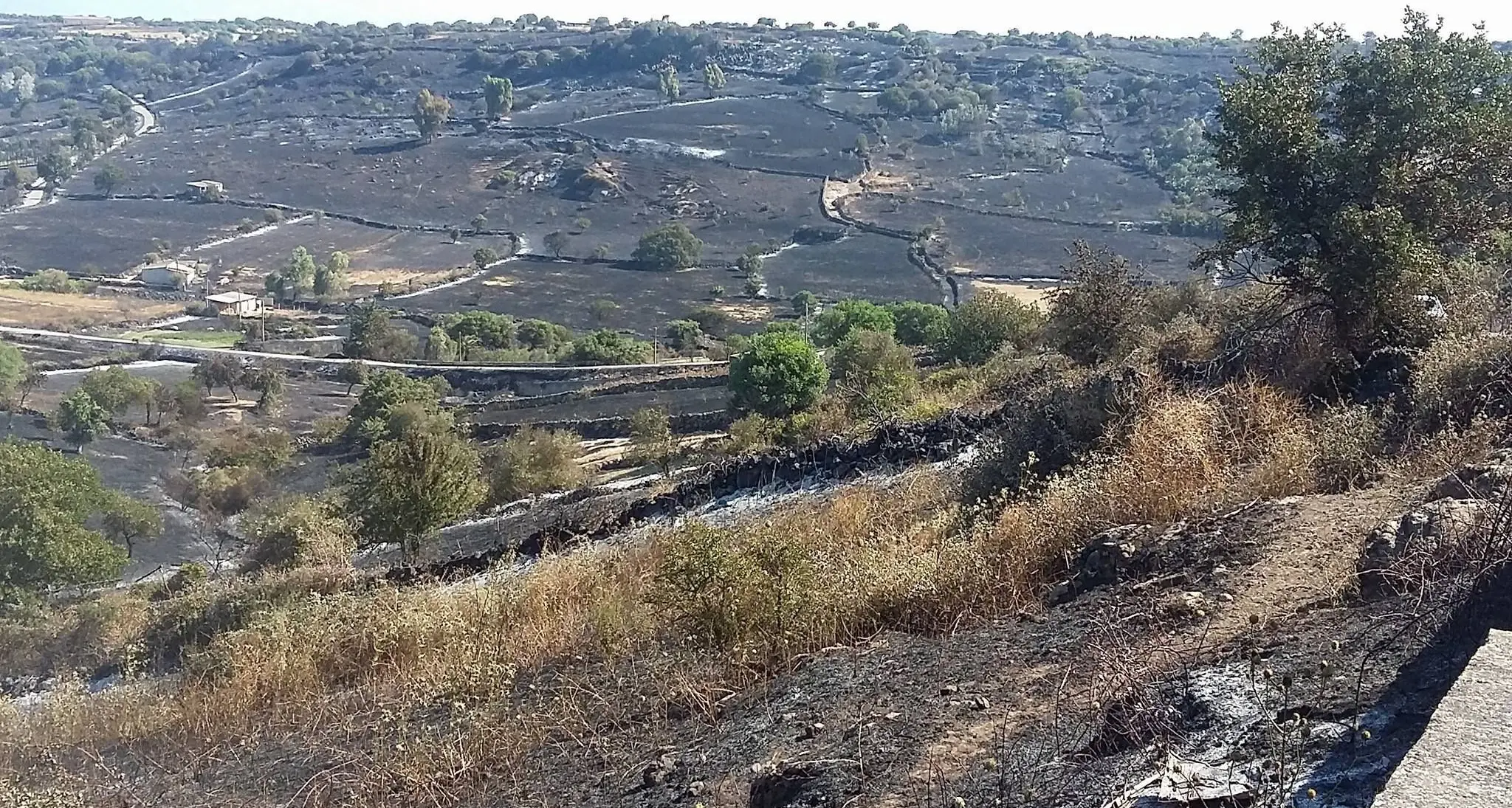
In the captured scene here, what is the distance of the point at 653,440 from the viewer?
21578 millimetres

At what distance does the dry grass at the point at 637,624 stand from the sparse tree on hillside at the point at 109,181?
92641mm

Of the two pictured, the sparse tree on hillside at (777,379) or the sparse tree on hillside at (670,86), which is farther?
the sparse tree on hillside at (670,86)

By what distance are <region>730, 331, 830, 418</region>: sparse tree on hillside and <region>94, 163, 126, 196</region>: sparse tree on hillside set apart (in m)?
80.3

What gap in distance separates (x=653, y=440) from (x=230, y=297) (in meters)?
42.9

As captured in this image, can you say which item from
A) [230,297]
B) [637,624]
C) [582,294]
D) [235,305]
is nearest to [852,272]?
[582,294]

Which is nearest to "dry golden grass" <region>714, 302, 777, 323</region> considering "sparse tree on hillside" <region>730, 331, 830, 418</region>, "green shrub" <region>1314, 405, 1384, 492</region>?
"sparse tree on hillside" <region>730, 331, 830, 418</region>

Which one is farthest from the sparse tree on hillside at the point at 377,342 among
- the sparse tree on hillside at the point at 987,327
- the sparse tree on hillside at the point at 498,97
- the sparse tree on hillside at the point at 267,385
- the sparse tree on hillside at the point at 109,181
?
the sparse tree on hillside at the point at 498,97

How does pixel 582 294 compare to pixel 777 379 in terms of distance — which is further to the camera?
pixel 582 294

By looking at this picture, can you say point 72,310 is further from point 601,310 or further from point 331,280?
point 601,310

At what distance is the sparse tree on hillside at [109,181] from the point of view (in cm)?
8569

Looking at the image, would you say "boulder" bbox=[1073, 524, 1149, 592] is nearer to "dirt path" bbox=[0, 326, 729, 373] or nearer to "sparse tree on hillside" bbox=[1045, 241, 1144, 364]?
"sparse tree on hillside" bbox=[1045, 241, 1144, 364]

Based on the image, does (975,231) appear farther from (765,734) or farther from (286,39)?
(286,39)

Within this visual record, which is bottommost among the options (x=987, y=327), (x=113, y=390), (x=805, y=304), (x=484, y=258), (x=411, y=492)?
(x=484, y=258)

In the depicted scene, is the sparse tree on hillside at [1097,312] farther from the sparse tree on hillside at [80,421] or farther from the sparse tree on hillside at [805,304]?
the sparse tree on hillside at [805,304]
